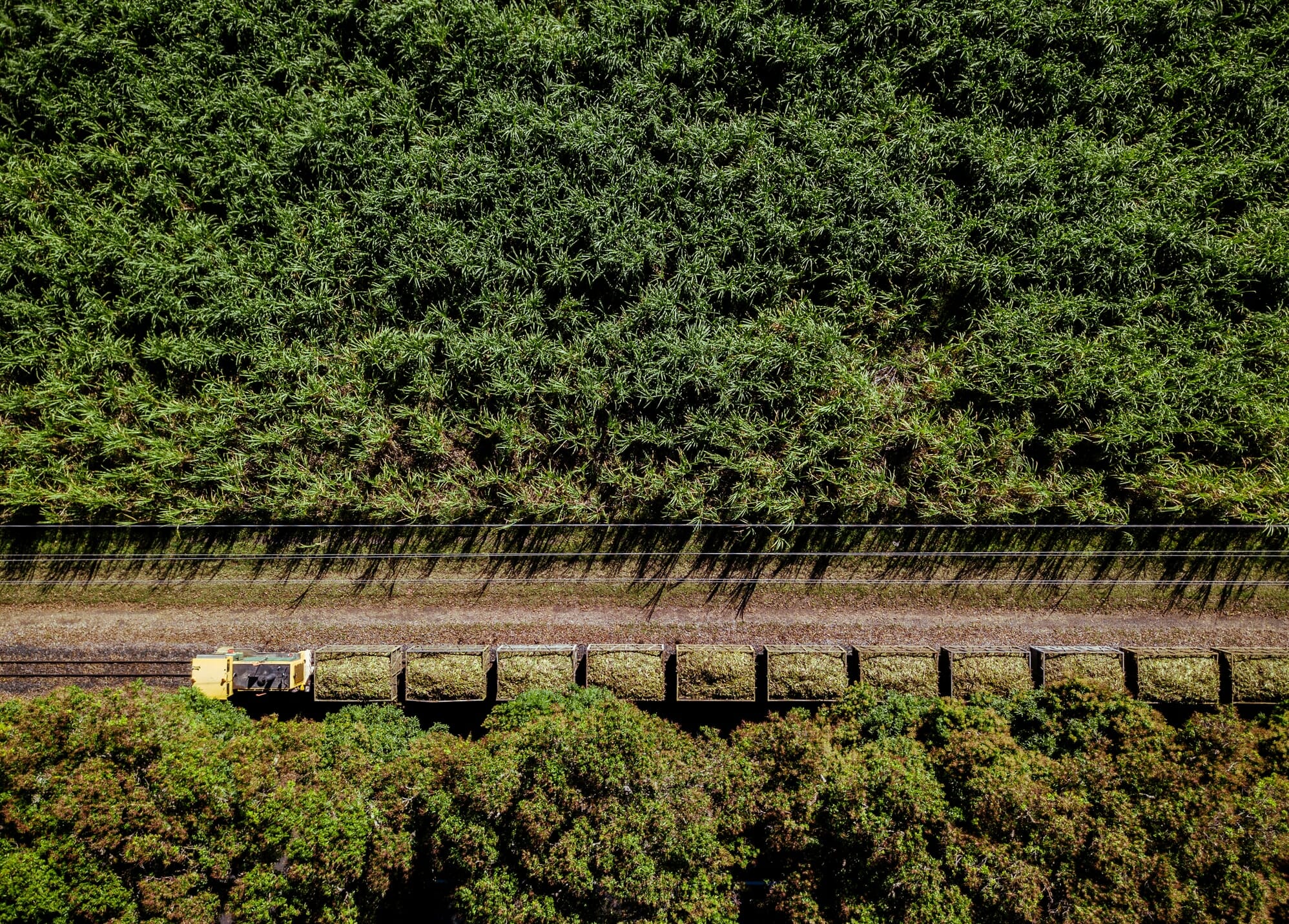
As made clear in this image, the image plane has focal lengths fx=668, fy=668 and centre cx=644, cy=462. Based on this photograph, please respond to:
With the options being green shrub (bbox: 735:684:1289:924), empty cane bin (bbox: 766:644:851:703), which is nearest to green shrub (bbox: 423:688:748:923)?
green shrub (bbox: 735:684:1289:924)

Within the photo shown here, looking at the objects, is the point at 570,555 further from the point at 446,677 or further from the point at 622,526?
the point at 446,677

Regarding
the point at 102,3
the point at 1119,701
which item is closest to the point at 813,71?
the point at 1119,701

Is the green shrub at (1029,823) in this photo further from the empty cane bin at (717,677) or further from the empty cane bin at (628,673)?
the empty cane bin at (628,673)

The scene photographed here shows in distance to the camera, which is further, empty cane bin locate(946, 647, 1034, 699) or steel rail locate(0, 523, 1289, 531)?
steel rail locate(0, 523, 1289, 531)

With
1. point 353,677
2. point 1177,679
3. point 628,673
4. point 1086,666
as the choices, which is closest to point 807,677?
point 628,673

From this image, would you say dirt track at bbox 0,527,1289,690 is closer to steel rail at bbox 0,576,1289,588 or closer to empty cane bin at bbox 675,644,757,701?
steel rail at bbox 0,576,1289,588

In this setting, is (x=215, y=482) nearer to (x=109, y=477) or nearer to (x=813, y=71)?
(x=109, y=477)
